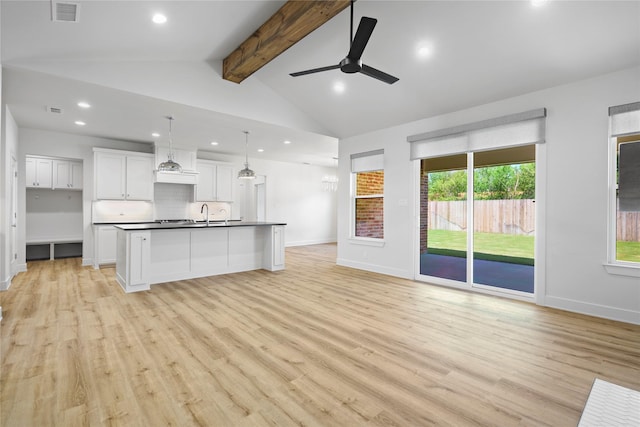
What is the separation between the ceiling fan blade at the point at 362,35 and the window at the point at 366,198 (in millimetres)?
3345

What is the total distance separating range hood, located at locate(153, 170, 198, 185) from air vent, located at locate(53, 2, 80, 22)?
4.60 meters

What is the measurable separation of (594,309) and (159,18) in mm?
5679

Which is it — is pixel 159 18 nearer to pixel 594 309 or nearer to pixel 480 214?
pixel 480 214

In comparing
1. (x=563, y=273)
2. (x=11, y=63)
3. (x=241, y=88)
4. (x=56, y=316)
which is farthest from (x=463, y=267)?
(x=11, y=63)

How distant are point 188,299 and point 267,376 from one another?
233 cm

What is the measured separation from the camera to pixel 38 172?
6.87 m

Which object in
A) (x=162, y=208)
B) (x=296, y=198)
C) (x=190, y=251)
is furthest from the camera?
(x=296, y=198)

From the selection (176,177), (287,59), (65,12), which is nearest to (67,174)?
(176,177)

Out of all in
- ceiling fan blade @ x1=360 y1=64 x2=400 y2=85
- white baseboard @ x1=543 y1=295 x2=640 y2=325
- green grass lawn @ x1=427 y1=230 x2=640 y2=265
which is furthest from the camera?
green grass lawn @ x1=427 y1=230 x2=640 y2=265

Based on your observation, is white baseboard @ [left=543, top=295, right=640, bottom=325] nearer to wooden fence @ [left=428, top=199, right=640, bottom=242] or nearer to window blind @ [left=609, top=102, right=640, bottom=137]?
wooden fence @ [left=428, top=199, right=640, bottom=242]

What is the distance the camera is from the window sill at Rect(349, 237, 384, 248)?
19.4 ft

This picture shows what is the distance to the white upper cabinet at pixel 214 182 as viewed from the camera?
8.09 m

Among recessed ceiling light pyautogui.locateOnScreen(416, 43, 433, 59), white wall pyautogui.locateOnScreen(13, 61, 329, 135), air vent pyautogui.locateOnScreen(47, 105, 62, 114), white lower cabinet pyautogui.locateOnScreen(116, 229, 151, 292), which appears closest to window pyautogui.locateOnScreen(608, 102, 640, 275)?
recessed ceiling light pyautogui.locateOnScreen(416, 43, 433, 59)

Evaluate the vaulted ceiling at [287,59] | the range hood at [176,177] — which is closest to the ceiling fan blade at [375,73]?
the vaulted ceiling at [287,59]
